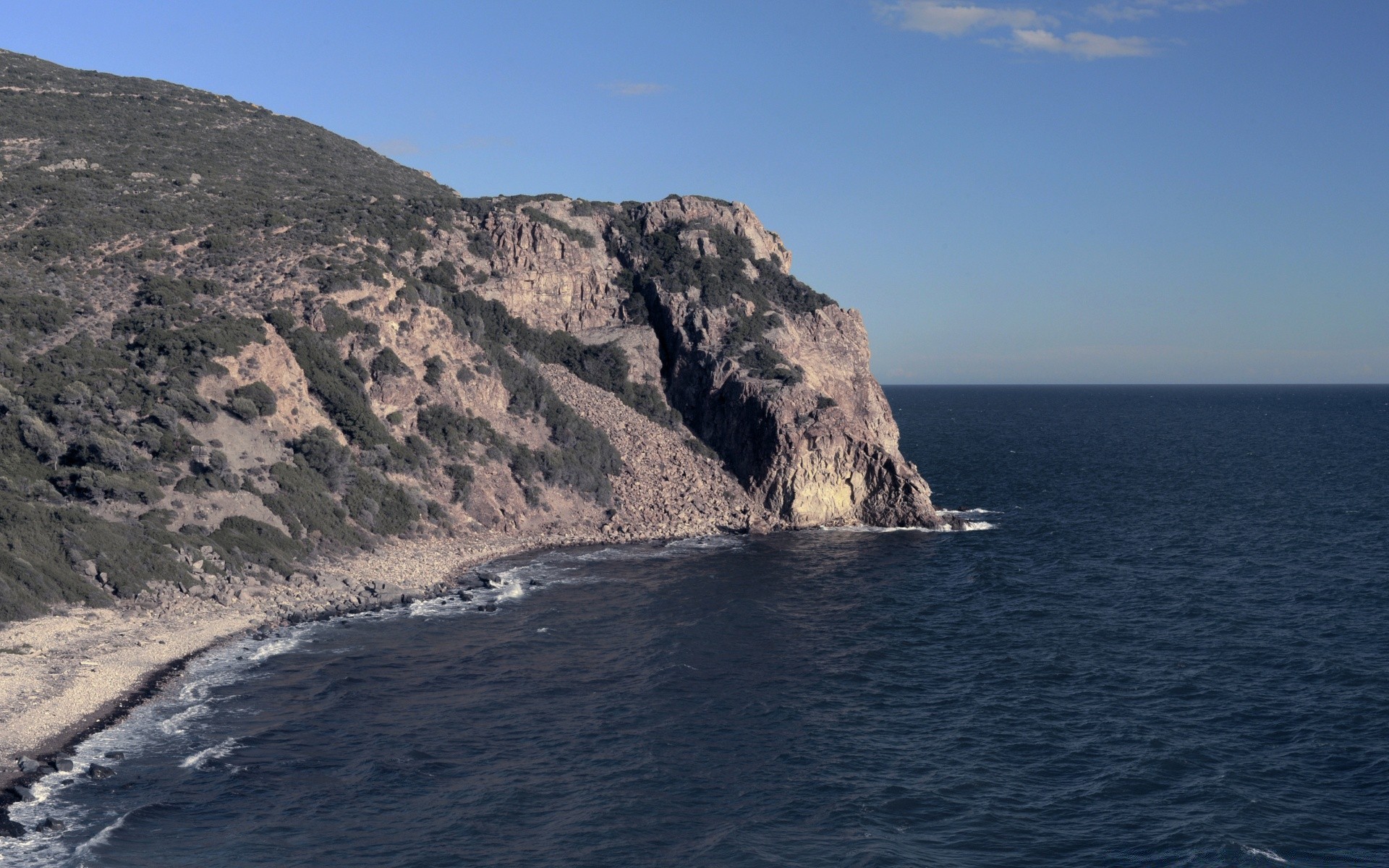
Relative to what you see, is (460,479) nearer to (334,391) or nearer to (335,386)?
(334,391)

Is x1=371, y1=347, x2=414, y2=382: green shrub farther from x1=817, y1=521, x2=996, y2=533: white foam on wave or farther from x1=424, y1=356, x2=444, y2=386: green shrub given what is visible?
x1=817, y1=521, x2=996, y2=533: white foam on wave

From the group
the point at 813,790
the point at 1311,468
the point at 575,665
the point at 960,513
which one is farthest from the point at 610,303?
the point at 1311,468

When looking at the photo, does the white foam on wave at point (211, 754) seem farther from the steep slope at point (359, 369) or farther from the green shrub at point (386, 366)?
the green shrub at point (386, 366)

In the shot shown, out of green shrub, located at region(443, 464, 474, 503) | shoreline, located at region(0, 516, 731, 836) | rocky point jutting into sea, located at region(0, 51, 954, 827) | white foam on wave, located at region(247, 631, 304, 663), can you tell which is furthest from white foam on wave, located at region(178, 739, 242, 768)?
green shrub, located at region(443, 464, 474, 503)

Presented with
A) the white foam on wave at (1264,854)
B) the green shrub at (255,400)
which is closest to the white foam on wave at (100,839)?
the white foam on wave at (1264,854)

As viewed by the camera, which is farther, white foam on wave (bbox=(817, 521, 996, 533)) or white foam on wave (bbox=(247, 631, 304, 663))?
white foam on wave (bbox=(817, 521, 996, 533))

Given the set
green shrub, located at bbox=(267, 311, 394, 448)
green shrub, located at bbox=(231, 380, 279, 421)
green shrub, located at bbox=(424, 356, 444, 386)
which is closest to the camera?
green shrub, located at bbox=(231, 380, 279, 421)
